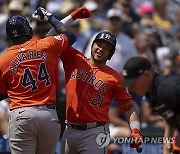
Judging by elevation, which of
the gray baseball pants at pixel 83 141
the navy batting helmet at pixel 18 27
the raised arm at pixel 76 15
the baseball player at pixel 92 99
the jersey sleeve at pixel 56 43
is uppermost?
the raised arm at pixel 76 15

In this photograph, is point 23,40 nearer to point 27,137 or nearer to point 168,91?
point 27,137

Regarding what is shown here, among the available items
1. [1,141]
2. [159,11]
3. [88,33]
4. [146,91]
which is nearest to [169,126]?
[146,91]

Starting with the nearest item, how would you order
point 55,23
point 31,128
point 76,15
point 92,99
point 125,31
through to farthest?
point 31,128 → point 92,99 → point 55,23 → point 76,15 → point 125,31

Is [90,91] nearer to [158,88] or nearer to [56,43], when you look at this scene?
[56,43]

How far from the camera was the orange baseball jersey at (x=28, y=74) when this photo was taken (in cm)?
704

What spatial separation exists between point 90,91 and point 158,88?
79 centimetres

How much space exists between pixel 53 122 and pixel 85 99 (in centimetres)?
44

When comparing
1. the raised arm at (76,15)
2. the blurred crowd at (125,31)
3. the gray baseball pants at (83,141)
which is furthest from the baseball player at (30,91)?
the blurred crowd at (125,31)

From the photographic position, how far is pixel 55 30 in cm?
758

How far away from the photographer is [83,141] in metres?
7.21

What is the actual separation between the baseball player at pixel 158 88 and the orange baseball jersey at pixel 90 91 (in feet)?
1.16

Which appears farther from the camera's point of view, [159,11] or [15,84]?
[159,11]

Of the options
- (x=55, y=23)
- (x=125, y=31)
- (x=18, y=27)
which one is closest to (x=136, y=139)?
(x=55, y=23)

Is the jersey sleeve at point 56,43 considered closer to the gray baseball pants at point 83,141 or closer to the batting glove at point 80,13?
the batting glove at point 80,13
